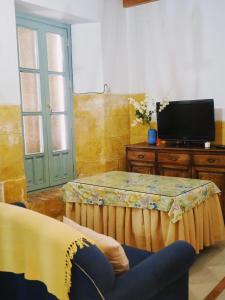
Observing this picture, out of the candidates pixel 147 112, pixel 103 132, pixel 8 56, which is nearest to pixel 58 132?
pixel 103 132

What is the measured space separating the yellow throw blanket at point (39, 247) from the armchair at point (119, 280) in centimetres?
5

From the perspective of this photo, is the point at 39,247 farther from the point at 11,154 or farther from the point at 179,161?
the point at 179,161

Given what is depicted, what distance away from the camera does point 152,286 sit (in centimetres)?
186

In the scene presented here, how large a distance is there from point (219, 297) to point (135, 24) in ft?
12.1

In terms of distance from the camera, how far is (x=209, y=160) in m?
4.00

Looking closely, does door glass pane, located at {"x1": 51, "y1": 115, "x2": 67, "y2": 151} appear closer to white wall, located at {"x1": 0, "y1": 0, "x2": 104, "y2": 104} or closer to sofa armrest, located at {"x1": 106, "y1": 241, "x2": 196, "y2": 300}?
white wall, located at {"x1": 0, "y1": 0, "x2": 104, "y2": 104}

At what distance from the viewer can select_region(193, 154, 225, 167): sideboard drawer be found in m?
3.91

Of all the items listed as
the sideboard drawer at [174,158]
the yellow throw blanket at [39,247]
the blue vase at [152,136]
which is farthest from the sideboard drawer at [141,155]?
the yellow throw blanket at [39,247]

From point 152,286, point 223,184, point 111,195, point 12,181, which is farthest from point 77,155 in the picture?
point 152,286

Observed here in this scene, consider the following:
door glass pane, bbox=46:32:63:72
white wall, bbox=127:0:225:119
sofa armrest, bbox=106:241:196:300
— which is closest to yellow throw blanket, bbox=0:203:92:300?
sofa armrest, bbox=106:241:196:300

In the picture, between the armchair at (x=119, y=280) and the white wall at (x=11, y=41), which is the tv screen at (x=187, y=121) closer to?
the white wall at (x=11, y=41)

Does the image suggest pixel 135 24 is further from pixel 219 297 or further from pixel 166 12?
pixel 219 297

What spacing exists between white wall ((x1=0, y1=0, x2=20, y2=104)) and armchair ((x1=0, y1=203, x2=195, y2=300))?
1.97 meters

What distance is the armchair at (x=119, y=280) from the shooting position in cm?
168
